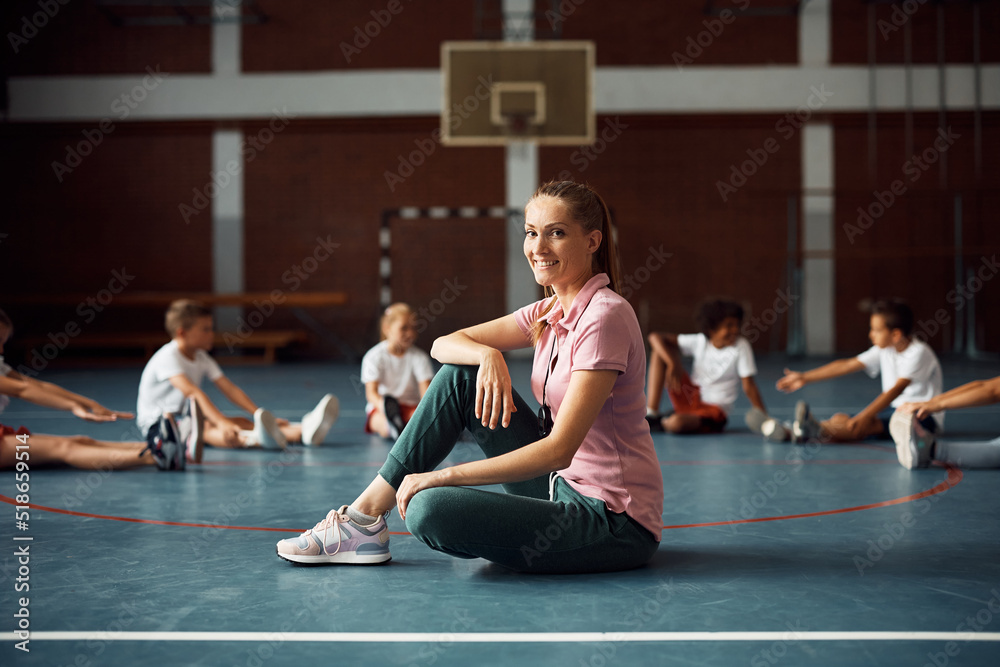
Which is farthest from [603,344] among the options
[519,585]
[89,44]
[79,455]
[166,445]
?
[89,44]

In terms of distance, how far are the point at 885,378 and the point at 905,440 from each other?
1030 millimetres

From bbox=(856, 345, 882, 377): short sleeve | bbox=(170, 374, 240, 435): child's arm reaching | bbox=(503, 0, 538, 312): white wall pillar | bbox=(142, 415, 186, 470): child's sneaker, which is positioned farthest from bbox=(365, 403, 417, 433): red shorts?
bbox=(503, 0, 538, 312): white wall pillar

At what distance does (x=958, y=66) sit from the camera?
11422 mm

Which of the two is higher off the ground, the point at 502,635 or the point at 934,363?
the point at 934,363

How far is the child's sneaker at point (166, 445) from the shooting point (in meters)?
4.04

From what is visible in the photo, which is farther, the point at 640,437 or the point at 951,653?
the point at 640,437

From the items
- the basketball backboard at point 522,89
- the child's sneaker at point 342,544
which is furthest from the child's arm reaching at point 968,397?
the basketball backboard at point 522,89

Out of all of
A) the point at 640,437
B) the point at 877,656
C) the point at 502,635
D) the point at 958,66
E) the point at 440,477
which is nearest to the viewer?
the point at 877,656

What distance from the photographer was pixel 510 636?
1979mm

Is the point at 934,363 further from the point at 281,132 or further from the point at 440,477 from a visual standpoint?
the point at 281,132

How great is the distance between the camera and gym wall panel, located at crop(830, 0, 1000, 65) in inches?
448

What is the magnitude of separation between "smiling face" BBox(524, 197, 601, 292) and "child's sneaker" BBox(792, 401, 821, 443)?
2957 mm

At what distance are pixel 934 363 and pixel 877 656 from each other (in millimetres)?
3350

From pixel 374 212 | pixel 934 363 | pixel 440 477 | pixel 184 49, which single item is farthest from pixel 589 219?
pixel 184 49
